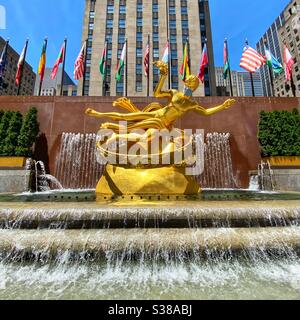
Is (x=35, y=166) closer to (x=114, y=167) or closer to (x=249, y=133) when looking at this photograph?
(x=114, y=167)

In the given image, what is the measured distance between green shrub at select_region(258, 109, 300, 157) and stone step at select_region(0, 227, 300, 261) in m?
10.9

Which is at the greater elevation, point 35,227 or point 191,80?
point 191,80

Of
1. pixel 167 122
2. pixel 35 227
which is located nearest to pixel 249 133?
pixel 167 122

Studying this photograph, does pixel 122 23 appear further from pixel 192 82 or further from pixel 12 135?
pixel 192 82

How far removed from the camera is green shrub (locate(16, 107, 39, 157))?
13742 millimetres

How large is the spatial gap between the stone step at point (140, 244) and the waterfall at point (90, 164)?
32.9 ft

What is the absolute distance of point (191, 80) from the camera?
845 cm

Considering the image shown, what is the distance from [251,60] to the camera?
18.1 m

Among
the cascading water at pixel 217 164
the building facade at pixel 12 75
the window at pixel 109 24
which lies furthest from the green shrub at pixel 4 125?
the building facade at pixel 12 75

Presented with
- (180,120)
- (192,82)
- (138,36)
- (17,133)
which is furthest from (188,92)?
(138,36)
